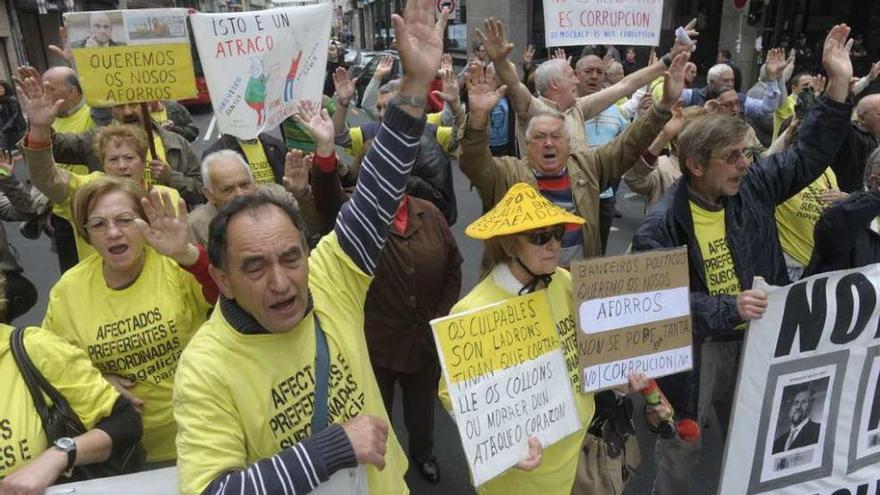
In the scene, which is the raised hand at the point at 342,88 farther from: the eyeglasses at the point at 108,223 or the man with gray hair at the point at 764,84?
the man with gray hair at the point at 764,84

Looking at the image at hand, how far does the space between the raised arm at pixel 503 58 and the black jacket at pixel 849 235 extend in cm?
176

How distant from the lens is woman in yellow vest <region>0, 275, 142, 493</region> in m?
1.74

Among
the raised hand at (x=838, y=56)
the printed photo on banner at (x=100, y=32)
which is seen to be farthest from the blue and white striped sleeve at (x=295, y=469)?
the printed photo on banner at (x=100, y=32)

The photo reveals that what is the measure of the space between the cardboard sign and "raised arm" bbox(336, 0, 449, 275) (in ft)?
2.20

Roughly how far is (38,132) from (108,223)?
129cm

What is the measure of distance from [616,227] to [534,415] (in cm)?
563

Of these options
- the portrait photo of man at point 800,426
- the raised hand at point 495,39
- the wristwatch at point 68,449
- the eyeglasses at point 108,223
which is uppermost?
the raised hand at point 495,39

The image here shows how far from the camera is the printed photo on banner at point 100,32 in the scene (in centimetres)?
388

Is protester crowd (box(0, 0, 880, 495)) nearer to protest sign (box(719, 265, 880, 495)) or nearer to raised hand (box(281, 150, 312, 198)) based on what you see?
raised hand (box(281, 150, 312, 198))

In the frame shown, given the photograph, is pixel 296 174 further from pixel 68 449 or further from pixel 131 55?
pixel 131 55

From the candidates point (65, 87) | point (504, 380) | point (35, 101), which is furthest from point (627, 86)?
point (65, 87)

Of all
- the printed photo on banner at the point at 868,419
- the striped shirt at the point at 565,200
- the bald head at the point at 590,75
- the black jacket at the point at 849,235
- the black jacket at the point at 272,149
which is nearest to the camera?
the printed photo on banner at the point at 868,419

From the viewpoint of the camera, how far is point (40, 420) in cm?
183

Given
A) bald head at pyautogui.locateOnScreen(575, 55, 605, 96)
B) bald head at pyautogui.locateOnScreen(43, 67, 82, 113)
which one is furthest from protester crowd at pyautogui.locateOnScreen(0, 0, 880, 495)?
bald head at pyautogui.locateOnScreen(575, 55, 605, 96)
